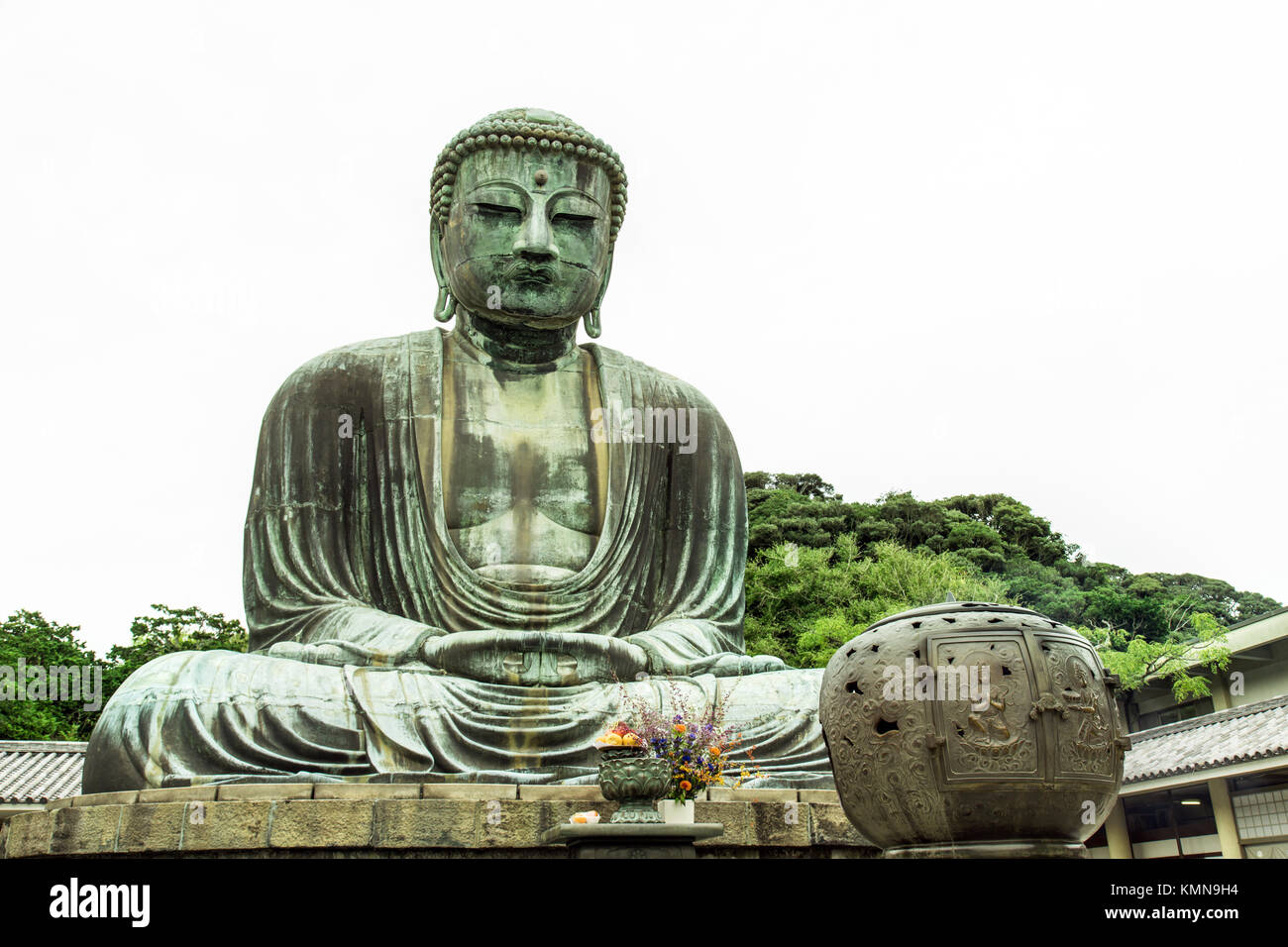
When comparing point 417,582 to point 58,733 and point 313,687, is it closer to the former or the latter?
point 313,687

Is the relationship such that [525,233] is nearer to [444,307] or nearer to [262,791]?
[444,307]

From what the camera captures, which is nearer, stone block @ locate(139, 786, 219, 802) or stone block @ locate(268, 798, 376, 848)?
stone block @ locate(268, 798, 376, 848)

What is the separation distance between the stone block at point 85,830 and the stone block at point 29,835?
76 mm

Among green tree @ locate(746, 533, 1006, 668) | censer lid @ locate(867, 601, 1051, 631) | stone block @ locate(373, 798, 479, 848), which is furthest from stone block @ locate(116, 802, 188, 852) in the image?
green tree @ locate(746, 533, 1006, 668)

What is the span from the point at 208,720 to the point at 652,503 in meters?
3.28

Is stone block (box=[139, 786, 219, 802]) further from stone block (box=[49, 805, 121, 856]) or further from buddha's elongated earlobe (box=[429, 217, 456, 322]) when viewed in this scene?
buddha's elongated earlobe (box=[429, 217, 456, 322])

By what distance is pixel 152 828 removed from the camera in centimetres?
542

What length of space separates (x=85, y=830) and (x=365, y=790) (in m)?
1.27

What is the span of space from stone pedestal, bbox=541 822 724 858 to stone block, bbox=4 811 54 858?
258cm

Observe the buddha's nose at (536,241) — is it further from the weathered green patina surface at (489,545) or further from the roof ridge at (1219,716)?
the roof ridge at (1219,716)

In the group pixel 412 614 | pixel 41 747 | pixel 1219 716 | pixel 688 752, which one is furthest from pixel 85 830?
pixel 1219 716

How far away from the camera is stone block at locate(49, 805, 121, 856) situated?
5504 mm

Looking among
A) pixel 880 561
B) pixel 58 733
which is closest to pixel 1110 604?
pixel 880 561

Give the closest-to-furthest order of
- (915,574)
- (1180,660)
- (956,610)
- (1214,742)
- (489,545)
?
(956,610)
(489,545)
(1214,742)
(1180,660)
(915,574)
